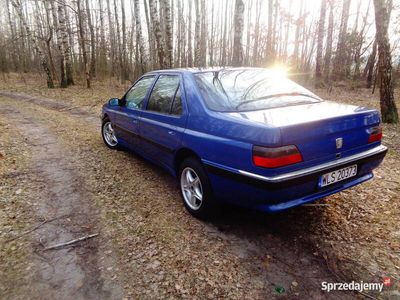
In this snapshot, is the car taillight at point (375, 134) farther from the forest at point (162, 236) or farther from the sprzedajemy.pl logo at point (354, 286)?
the sprzedajemy.pl logo at point (354, 286)

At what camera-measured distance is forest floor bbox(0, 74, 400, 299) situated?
2404 millimetres

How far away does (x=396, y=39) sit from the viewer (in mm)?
21250

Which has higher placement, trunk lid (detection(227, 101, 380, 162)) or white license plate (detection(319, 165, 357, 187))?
trunk lid (detection(227, 101, 380, 162))

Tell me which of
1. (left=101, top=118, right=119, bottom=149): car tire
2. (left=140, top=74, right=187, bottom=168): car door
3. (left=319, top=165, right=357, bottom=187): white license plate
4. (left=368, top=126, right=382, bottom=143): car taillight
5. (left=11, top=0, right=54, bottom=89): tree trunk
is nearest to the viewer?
(left=319, top=165, right=357, bottom=187): white license plate

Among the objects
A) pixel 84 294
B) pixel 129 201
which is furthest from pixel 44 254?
pixel 129 201

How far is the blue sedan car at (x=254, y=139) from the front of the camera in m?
2.51

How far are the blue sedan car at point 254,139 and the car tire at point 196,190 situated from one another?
0.4 inches

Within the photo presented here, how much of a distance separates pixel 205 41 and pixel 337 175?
89.2 feet

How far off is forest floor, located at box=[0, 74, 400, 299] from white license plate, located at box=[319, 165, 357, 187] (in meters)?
0.60

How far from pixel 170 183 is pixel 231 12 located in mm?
34139

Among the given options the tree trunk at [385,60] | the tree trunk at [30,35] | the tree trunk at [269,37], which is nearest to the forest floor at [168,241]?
the tree trunk at [385,60]

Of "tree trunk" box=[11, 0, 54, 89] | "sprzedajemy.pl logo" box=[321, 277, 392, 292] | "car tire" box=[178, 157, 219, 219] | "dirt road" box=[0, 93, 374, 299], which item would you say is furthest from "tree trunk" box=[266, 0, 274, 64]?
"sprzedajemy.pl logo" box=[321, 277, 392, 292]

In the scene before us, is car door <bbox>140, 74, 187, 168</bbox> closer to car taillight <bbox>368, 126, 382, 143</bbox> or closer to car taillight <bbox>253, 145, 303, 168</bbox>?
car taillight <bbox>253, 145, 303, 168</bbox>

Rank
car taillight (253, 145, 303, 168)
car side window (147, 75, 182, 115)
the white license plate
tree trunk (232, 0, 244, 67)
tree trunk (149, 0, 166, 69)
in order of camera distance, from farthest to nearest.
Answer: tree trunk (149, 0, 166, 69), tree trunk (232, 0, 244, 67), car side window (147, 75, 182, 115), the white license plate, car taillight (253, 145, 303, 168)
